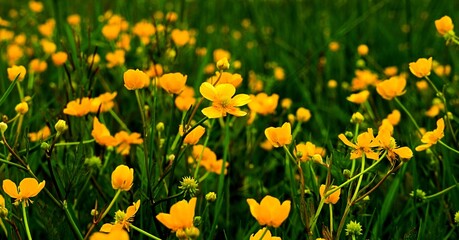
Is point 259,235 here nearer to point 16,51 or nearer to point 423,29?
point 16,51

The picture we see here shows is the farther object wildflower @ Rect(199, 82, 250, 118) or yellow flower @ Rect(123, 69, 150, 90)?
yellow flower @ Rect(123, 69, 150, 90)

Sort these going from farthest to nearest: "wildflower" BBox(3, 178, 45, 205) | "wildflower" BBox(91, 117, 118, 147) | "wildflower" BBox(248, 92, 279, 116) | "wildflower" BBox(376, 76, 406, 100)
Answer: "wildflower" BBox(248, 92, 279, 116) → "wildflower" BBox(376, 76, 406, 100) → "wildflower" BBox(91, 117, 118, 147) → "wildflower" BBox(3, 178, 45, 205)

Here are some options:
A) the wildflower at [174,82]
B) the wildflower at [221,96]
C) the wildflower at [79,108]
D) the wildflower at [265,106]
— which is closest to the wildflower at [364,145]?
the wildflower at [221,96]

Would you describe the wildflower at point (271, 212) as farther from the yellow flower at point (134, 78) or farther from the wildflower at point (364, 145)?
the yellow flower at point (134, 78)

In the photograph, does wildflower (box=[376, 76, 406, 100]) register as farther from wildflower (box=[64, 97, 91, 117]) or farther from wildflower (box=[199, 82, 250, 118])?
wildflower (box=[64, 97, 91, 117])

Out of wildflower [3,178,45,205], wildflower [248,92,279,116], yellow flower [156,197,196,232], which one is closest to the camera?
yellow flower [156,197,196,232]

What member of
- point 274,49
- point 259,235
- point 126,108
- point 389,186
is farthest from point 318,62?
point 259,235

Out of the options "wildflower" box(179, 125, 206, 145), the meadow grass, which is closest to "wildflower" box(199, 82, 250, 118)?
the meadow grass
